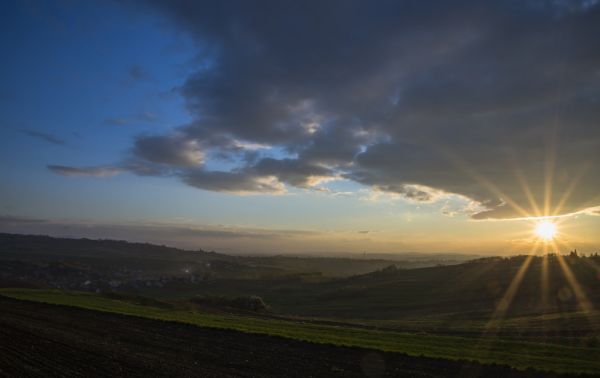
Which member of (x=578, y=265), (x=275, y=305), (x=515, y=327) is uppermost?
(x=578, y=265)

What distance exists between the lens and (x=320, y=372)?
2200cm

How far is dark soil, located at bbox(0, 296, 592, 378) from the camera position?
2083cm

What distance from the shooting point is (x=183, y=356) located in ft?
81.5

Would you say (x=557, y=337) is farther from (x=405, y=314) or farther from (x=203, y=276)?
(x=203, y=276)

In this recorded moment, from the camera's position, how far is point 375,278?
124 m

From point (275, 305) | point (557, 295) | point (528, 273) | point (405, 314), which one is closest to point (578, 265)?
point (528, 273)

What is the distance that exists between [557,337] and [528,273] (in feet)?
175

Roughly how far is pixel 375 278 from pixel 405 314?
162ft

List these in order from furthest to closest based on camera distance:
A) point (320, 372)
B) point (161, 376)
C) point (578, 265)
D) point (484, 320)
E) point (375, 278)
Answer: point (375, 278), point (578, 265), point (484, 320), point (320, 372), point (161, 376)

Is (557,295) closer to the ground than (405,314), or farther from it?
farther from it

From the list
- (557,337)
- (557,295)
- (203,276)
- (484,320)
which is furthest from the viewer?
(203,276)

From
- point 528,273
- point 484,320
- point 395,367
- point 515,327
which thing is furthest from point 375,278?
point 395,367

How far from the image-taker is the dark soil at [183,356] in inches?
820

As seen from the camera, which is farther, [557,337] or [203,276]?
[203,276]
